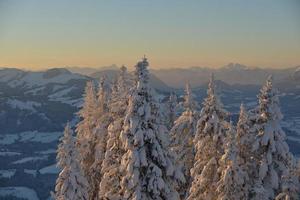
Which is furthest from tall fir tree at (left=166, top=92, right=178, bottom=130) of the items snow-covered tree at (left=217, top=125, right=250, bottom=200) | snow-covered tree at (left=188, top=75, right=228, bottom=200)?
snow-covered tree at (left=217, top=125, right=250, bottom=200)

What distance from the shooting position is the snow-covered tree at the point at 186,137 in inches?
1441

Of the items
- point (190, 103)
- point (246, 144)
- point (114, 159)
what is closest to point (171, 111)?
point (190, 103)

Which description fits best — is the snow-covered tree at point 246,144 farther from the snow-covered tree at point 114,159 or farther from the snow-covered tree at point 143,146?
the snow-covered tree at point 114,159

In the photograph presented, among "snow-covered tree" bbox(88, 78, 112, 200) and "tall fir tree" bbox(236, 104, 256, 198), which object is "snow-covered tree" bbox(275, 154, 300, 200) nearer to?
"tall fir tree" bbox(236, 104, 256, 198)

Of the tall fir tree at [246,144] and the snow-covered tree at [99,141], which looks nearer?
the tall fir tree at [246,144]

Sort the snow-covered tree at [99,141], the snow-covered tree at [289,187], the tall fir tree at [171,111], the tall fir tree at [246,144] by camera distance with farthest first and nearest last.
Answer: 1. the tall fir tree at [171,111]
2. the snow-covered tree at [99,141]
3. the tall fir tree at [246,144]
4. the snow-covered tree at [289,187]

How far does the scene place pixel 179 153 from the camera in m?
37.0

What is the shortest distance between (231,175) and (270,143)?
9.59 ft

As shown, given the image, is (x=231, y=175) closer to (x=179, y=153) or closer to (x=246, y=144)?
(x=246, y=144)

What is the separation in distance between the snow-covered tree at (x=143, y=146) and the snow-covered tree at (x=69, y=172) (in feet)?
29.7

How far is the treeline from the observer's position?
75.9 feet

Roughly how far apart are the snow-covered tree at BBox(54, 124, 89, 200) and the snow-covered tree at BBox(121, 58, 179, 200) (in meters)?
9.04

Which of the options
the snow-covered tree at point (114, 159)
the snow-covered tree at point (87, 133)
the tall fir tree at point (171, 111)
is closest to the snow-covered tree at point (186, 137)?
the snow-covered tree at point (87, 133)

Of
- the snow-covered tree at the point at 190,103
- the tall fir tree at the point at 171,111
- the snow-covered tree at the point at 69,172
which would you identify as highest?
the snow-covered tree at the point at 190,103
